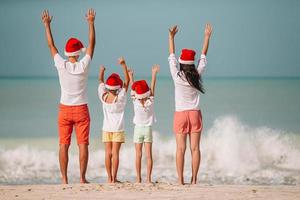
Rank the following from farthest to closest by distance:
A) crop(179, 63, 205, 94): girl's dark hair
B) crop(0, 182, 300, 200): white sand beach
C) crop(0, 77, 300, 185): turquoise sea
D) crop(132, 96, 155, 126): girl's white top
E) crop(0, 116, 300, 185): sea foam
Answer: crop(0, 77, 300, 185): turquoise sea
crop(0, 116, 300, 185): sea foam
crop(132, 96, 155, 126): girl's white top
crop(179, 63, 205, 94): girl's dark hair
crop(0, 182, 300, 200): white sand beach

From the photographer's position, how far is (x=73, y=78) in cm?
826

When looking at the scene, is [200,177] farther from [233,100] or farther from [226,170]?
[233,100]

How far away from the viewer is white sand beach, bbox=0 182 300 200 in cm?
766

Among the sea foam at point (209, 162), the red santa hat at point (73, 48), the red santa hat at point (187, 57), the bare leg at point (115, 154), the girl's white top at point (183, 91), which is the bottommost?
the sea foam at point (209, 162)

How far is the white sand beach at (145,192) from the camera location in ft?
25.1

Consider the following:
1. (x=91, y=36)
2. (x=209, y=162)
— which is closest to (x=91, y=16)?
(x=91, y=36)

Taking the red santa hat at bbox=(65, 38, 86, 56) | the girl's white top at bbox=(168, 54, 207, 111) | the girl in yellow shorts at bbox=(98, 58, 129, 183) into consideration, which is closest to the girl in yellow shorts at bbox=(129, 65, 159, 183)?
the girl in yellow shorts at bbox=(98, 58, 129, 183)

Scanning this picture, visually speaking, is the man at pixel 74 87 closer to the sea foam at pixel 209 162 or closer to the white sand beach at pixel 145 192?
the white sand beach at pixel 145 192

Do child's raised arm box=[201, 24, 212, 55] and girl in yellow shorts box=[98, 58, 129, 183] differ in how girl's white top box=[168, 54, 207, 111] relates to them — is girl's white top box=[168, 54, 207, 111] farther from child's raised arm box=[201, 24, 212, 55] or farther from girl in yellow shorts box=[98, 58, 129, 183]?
girl in yellow shorts box=[98, 58, 129, 183]

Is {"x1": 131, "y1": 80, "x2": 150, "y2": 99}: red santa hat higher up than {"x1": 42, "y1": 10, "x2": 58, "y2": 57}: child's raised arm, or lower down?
lower down

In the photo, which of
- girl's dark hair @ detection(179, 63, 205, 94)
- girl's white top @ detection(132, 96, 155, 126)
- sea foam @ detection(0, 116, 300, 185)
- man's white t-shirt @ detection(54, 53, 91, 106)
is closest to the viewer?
man's white t-shirt @ detection(54, 53, 91, 106)

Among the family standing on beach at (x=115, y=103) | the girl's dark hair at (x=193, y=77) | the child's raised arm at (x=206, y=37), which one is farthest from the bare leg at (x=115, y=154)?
the child's raised arm at (x=206, y=37)

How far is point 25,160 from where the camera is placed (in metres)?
12.8

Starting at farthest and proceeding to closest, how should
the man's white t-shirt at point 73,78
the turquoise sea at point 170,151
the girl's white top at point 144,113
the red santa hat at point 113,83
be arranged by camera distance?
the turquoise sea at point 170,151 < the girl's white top at point 144,113 < the red santa hat at point 113,83 < the man's white t-shirt at point 73,78
